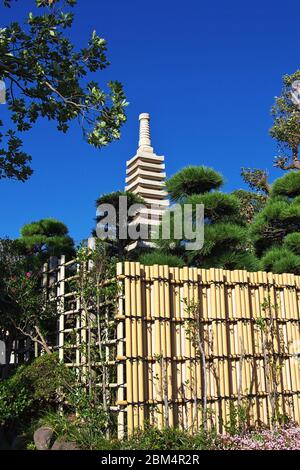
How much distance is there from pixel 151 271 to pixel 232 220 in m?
3.39

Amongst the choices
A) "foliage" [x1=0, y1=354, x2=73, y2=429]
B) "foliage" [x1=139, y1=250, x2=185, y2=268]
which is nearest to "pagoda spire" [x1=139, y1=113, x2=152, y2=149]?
"foliage" [x1=139, y1=250, x2=185, y2=268]

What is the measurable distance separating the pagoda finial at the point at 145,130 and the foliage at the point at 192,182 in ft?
27.1

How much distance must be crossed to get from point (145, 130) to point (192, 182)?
959cm

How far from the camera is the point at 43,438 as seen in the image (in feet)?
18.8

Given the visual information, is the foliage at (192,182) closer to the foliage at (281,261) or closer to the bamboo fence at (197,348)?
the foliage at (281,261)

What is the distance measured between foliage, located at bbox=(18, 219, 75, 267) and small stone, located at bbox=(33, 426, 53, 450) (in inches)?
155

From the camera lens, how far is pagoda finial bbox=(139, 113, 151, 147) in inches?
693

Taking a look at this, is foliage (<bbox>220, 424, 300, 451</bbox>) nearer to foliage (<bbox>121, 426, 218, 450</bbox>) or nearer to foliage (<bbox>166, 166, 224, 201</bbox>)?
foliage (<bbox>121, 426, 218, 450</bbox>)

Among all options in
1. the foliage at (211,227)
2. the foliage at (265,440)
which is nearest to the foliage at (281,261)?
the foliage at (211,227)

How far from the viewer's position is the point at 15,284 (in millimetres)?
A: 7953

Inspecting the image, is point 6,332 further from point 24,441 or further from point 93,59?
point 93,59

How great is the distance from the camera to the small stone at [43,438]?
18.7ft
